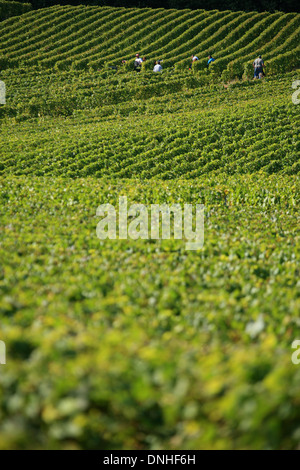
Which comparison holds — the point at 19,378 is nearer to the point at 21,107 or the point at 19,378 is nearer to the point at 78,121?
the point at 78,121

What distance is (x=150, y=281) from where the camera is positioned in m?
5.88

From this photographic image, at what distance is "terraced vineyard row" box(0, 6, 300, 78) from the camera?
1228 inches

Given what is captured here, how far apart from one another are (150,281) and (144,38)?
115 feet

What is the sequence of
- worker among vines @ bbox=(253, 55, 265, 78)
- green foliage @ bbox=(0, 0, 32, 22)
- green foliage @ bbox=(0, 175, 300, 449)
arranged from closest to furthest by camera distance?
green foliage @ bbox=(0, 175, 300, 449) → worker among vines @ bbox=(253, 55, 265, 78) → green foliage @ bbox=(0, 0, 32, 22)

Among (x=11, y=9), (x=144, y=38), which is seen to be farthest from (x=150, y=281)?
(x=11, y=9)

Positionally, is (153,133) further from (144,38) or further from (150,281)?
(144,38)

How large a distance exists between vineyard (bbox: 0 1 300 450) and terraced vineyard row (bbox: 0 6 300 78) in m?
9.13

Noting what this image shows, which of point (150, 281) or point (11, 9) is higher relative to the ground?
point (11, 9)

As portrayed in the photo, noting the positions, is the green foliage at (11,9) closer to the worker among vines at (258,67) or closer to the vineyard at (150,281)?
the vineyard at (150,281)

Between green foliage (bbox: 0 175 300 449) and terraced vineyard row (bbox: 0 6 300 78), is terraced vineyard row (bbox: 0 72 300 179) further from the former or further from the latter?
terraced vineyard row (bbox: 0 6 300 78)

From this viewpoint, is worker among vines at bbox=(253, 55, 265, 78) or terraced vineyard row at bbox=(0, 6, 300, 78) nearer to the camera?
worker among vines at bbox=(253, 55, 265, 78)

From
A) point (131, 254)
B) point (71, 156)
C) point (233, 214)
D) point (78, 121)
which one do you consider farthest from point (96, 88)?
point (131, 254)

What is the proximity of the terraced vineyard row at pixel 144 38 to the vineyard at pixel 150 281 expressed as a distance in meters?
9.13

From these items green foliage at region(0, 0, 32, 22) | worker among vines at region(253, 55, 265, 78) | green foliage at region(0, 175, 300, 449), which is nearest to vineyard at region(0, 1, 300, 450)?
green foliage at region(0, 175, 300, 449)
